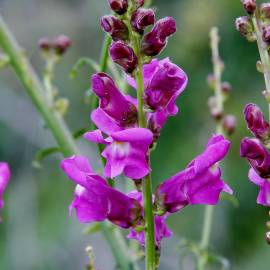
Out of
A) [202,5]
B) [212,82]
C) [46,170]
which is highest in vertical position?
[202,5]

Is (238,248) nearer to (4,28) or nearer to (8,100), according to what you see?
(8,100)

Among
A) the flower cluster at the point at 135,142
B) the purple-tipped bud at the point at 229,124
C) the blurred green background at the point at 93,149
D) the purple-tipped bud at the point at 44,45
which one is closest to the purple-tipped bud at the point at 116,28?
the flower cluster at the point at 135,142

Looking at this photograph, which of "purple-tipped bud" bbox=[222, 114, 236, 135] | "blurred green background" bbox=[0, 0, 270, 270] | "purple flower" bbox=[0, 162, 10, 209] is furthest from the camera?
"blurred green background" bbox=[0, 0, 270, 270]

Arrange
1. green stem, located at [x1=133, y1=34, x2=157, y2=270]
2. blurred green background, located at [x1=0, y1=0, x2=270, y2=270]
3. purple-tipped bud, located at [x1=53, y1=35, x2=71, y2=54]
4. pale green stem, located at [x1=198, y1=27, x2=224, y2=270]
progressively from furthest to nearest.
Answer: blurred green background, located at [x1=0, y1=0, x2=270, y2=270] < purple-tipped bud, located at [x1=53, y1=35, x2=71, y2=54] < pale green stem, located at [x1=198, y1=27, x2=224, y2=270] < green stem, located at [x1=133, y1=34, x2=157, y2=270]

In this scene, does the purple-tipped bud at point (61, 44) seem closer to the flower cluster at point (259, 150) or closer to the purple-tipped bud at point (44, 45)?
the purple-tipped bud at point (44, 45)

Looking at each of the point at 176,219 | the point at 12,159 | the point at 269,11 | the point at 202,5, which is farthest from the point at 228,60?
the point at 269,11

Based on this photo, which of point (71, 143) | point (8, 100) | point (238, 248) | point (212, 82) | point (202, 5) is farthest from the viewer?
point (202, 5)

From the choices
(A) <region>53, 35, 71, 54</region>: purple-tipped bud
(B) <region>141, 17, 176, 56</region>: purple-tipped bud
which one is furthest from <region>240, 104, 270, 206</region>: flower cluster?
(A) <region>53, 35, 71, 54</region>: purple-tipped bud

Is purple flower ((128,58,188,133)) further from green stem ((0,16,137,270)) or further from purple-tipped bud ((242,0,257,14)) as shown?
green stem ((0,16,137,270))
